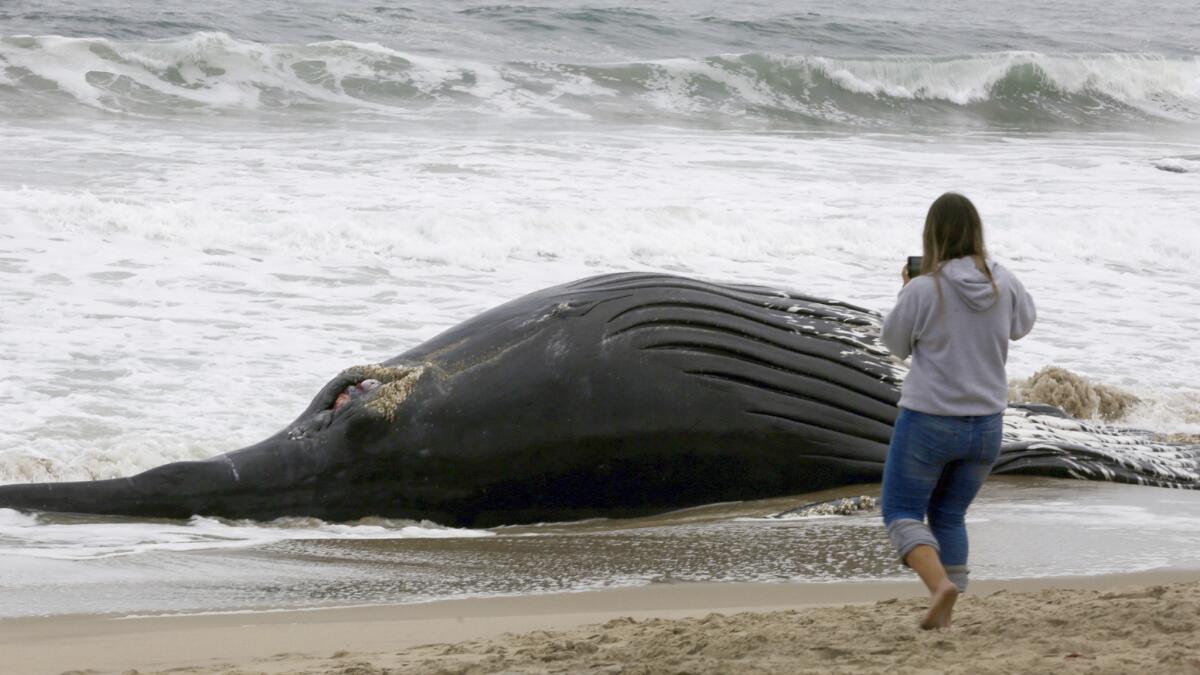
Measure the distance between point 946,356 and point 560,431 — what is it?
1.97 meters

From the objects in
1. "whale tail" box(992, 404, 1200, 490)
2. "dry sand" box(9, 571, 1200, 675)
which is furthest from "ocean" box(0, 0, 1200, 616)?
"dry sand" box(9, 571, 1200, 675)

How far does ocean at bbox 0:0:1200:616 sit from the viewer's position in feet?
18.3

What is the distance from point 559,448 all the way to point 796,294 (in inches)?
58.9

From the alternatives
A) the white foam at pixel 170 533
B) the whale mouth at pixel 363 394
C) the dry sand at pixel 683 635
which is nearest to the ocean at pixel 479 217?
the white foam at pixel 170 533

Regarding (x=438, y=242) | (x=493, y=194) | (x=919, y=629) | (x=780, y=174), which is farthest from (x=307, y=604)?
(x=780, y=174)

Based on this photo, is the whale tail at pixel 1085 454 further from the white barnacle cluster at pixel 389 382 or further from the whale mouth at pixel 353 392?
the whale mouth at pixel 353 392

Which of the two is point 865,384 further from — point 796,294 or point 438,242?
point 438,242

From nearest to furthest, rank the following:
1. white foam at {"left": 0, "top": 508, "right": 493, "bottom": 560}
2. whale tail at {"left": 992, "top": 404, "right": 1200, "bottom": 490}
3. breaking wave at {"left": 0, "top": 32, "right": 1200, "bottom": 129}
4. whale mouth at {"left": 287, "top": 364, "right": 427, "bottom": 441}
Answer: white foam at {"left": 0, "top": 508, "right": 493, "bottom": 560}, whale mouth at {"left": 287, "top": 364, "right": 427, "bottom": 441}, whale tail at {"left": 992, "top": 404, "right": 1200, "bottom": 490}, breaking wave at {"left": 0, "top": 32, "right": 1200, "bottom": 129}

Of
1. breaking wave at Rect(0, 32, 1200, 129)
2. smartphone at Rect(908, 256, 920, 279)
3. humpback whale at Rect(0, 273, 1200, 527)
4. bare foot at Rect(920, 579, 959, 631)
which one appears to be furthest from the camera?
breaking wave at Rect(0, 32, 1200, 129)

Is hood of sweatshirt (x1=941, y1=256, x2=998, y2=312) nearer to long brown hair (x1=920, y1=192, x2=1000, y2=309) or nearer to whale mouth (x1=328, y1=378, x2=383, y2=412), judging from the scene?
long brown hair (x1=920, y1=192, x2=1000, y2=309)

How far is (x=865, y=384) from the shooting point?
6.28 metres

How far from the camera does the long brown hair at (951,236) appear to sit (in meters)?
4.21

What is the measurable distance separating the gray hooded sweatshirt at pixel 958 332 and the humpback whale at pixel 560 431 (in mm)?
1664

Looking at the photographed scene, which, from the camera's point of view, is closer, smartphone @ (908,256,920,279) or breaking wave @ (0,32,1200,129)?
smartphone @ (908,256,920,279)
